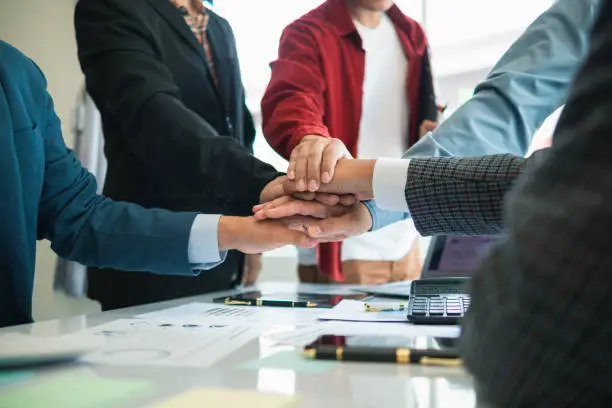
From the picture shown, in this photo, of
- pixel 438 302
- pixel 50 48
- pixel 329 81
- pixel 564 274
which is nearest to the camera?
pixel 564 274

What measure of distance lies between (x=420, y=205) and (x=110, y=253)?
0.58 metres

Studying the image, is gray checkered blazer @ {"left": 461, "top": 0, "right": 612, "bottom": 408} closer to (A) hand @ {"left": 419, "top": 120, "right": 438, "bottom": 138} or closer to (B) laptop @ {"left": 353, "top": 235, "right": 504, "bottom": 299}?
(B) laptop @ {"left": 353, "top": 235, "right": 504, "bottom": 299}

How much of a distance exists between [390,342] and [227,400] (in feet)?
0.75

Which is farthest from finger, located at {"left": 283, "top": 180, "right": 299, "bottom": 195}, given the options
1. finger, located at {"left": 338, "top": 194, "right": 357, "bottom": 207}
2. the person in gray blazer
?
the person in gray blazer

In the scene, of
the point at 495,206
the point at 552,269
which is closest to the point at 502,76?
the point at 495,206

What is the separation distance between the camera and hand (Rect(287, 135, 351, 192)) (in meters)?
1.20

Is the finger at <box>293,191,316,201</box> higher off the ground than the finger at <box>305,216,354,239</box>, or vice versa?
the finger at <box>293,191,316,201</box>

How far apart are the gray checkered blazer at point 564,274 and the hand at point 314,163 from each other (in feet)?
2.94

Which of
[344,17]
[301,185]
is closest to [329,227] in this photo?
[301,185]

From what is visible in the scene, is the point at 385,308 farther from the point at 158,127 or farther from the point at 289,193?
the point at 158,127

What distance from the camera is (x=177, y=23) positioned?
4.76ft

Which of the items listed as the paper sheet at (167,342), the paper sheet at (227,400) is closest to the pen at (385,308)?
the paper sheet at (167,342)

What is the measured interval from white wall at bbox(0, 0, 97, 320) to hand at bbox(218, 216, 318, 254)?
1265 mm

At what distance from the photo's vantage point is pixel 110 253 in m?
1.06
